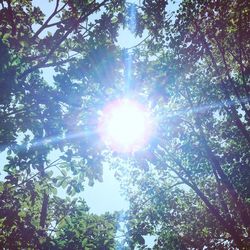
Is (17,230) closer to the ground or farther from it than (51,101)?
closer to the ground

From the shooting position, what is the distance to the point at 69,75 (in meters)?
6.64

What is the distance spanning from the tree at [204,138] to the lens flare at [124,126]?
1.10 metres

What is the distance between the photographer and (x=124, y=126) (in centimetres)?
666

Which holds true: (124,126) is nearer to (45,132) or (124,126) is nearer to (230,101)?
(45,132)

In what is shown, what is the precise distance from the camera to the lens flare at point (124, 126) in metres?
6.41

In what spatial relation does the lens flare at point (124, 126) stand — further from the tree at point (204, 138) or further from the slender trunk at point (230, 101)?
the slender trunk at point (230, 101)

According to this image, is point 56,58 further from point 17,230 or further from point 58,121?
point 17,230

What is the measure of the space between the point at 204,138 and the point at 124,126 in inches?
427

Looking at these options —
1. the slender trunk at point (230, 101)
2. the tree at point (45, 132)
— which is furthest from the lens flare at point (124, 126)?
the slender trunk at point (230, 101)

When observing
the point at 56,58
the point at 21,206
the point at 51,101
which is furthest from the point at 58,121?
the point at 56,58

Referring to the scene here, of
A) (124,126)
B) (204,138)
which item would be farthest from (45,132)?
(204,138)

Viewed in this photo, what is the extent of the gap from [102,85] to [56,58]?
13.9 feet

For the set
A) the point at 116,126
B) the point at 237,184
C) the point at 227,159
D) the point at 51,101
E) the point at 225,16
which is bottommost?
the point at 116,126

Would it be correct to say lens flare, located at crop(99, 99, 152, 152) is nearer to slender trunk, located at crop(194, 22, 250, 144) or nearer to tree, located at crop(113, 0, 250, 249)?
tree, located at crop(113, 0, 250, 249)
